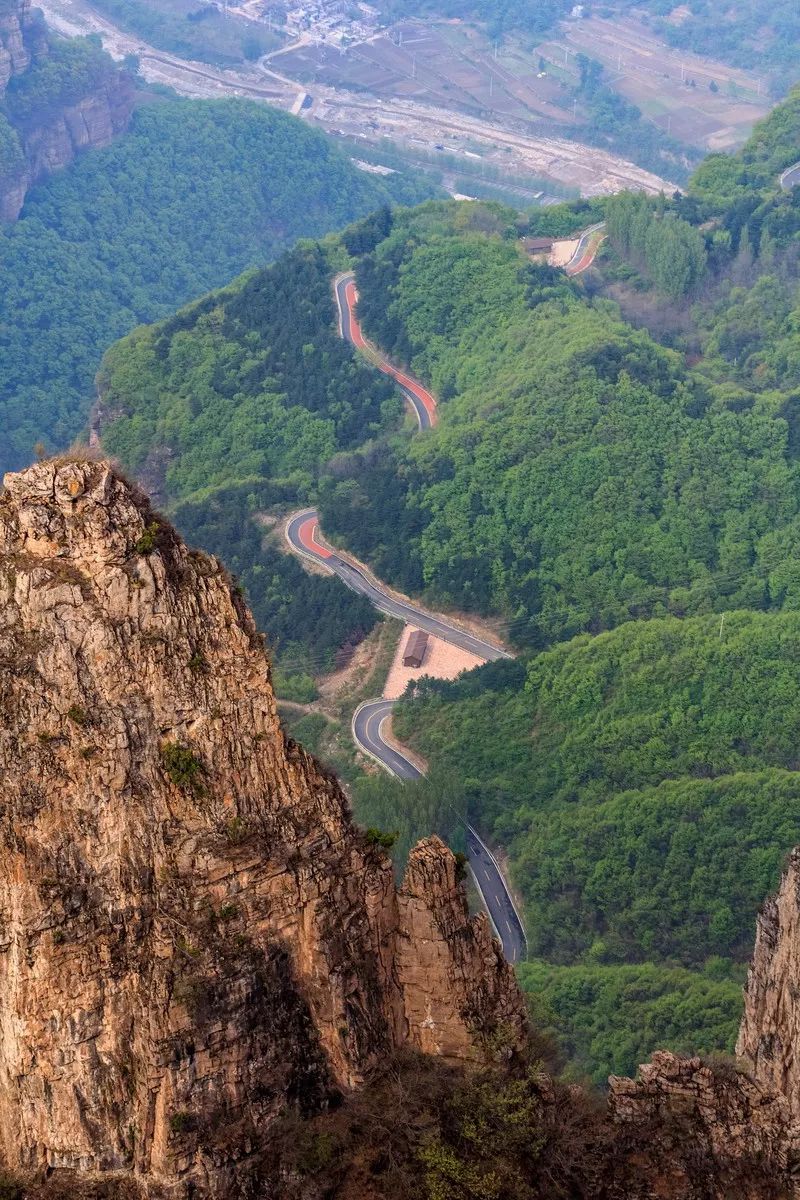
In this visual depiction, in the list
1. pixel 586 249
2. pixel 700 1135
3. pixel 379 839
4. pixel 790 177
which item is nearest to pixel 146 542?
pixel 379 839

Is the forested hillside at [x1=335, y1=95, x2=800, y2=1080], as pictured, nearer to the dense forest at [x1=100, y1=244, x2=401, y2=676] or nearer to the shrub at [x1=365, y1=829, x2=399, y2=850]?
the dense forest at [x1=100, y1=244, x2=401, y2=676]

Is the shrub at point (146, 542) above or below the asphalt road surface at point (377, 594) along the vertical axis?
above

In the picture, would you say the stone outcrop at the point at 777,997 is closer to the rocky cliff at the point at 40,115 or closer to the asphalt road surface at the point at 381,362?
the asphalt road surface at the point at 381,362

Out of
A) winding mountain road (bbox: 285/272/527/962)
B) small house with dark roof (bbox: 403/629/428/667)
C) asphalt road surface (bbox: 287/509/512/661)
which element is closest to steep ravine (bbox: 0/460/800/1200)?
winding mountain road (bbox: 285/272/527/962)

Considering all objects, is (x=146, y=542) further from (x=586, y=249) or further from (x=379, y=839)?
(x=586, y=249)

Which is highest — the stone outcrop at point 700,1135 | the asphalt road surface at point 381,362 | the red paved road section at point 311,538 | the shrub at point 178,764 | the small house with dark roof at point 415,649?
the shrub at point 178,764

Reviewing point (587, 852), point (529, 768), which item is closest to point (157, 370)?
point (529, 768)

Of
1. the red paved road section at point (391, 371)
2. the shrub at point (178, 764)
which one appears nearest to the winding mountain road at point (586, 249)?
the red paved road section at point (391, 371)

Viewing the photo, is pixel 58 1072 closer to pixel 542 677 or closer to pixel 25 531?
pixel 25 531
